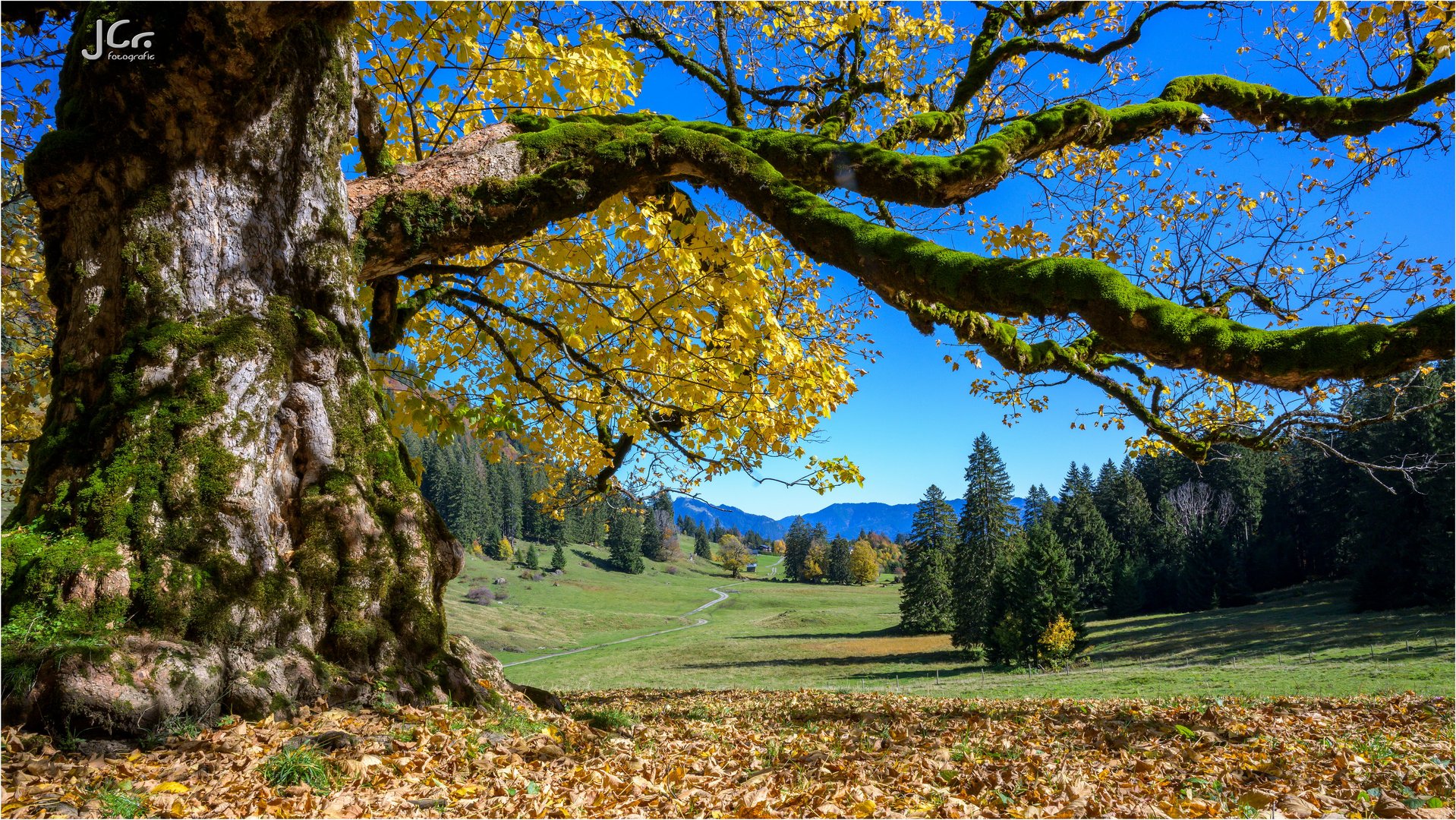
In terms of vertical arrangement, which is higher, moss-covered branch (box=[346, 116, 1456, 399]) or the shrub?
moss-covered branch (box=[346, 116, 1456, 399])

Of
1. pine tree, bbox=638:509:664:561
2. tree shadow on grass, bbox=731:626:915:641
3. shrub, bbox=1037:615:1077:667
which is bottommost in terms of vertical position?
tree shadow on grass, bbox=731:626:915:641

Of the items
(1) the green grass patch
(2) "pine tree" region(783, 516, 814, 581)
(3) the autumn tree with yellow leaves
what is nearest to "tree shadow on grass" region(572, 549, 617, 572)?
(1) the green grass patch

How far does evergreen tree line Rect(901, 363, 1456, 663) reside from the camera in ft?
119

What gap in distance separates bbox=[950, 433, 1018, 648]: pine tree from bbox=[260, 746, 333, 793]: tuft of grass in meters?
39.9

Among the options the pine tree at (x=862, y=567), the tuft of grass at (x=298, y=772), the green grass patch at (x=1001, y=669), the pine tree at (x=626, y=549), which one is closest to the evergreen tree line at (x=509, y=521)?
the pine tree at (x=626, y=549)

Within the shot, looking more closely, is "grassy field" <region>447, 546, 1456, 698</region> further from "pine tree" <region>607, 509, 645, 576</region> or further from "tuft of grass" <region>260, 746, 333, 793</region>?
"pine tree" <region>607, 509, 645, 576</region>

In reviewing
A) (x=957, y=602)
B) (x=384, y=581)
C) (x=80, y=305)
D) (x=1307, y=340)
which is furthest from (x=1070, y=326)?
(x=957, y=602)

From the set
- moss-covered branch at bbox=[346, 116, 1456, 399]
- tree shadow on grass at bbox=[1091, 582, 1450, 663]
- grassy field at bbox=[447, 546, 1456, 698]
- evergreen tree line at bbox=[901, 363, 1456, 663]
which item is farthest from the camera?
evergreen tree line at bbox=[901, 363, 1456, 663]

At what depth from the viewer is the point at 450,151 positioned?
529 centimetres

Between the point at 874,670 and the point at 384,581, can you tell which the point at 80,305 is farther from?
the point at 874,670

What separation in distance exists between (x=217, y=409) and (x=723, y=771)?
11.2ft

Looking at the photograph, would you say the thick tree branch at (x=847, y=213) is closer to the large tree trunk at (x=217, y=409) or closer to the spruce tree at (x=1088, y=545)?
the large tree trunk at (x=217, y=409)

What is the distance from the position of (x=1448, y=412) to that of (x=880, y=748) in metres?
45.7

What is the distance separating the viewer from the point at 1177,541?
56.6 metres
